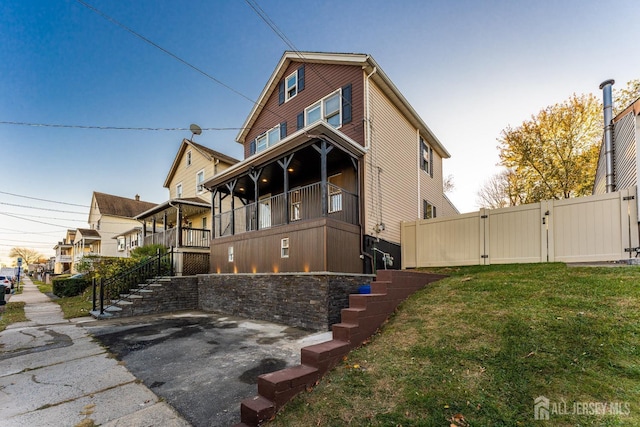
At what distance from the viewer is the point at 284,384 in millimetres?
3203

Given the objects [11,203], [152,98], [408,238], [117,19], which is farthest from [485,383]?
[11,203]

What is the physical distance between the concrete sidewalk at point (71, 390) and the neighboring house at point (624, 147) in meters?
9.93

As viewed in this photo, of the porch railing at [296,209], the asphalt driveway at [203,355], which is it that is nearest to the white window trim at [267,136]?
the porch railing at [296,209]

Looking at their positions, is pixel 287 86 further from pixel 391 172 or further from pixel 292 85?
pixel 391 172

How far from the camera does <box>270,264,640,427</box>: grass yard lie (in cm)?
265

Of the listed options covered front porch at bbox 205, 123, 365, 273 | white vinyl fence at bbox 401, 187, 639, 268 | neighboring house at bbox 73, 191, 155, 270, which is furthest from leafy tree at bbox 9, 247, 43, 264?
white vinyl fence at bbox 401, 187, 639, 268

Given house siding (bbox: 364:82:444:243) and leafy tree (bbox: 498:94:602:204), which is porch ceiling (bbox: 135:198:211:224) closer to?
house siding (bbox: 364:82:444:243)

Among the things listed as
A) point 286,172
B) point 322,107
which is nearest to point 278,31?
point 322,107

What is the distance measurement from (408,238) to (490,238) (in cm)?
267

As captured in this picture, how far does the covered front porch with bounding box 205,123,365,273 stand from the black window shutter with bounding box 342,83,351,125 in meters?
1.59

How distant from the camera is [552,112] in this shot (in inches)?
734

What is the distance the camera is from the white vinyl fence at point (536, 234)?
6.38 metres

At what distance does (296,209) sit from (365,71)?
547 cm

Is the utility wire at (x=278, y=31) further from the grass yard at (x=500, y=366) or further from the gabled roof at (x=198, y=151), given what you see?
the gabled roof at (x=198, y=151)
